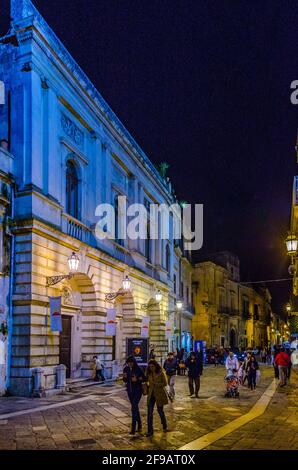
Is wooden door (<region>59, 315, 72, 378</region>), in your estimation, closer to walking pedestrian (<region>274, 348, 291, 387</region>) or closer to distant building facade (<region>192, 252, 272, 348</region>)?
walking pedestrian (<region>274, 348, 291, 387</region>)

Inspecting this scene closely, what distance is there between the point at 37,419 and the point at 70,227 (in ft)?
33.6

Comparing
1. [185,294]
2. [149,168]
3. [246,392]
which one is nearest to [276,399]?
[246,392]

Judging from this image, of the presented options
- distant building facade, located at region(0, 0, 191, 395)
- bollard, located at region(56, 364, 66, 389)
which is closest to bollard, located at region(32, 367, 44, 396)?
distant building facade, located at region(0, 0, 191, 395)

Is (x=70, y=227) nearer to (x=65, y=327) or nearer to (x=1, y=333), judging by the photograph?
(x=65, y=327)

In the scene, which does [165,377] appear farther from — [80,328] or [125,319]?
[125,319]

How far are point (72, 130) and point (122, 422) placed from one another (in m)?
14.4

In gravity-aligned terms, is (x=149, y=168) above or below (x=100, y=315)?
above

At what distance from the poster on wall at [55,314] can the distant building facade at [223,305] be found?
141 ft

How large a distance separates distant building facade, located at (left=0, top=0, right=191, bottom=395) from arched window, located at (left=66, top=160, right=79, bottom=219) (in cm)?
5

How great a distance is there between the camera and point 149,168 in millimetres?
34812

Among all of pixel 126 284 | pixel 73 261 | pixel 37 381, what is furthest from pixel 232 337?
pixel 37 381

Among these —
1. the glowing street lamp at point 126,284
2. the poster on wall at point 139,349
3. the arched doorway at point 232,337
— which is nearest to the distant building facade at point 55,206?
the glowing street lamp at point 126,284

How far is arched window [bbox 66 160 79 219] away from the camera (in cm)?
2298
